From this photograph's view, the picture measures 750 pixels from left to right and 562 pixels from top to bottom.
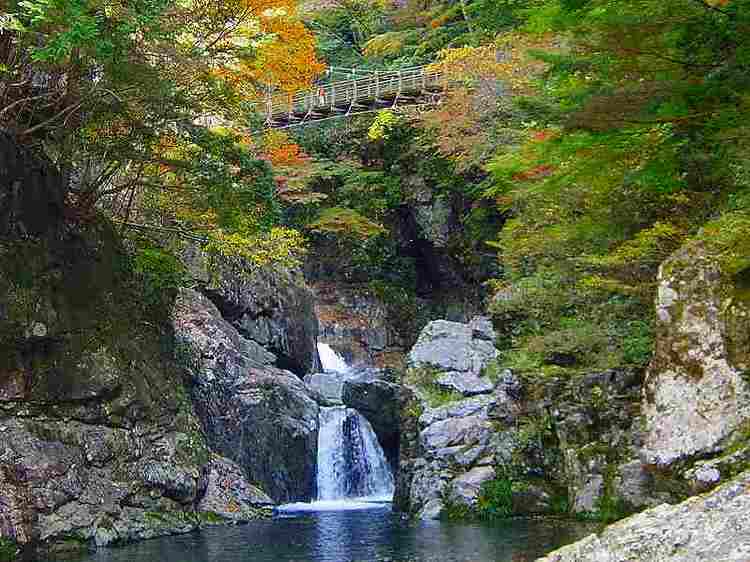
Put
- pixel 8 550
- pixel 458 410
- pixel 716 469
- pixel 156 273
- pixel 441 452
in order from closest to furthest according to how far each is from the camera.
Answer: pixel 716 469 < pixel 8 550 < pixel 156 273 < pixel 441 452 < pixel 458 410

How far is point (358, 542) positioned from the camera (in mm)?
12898

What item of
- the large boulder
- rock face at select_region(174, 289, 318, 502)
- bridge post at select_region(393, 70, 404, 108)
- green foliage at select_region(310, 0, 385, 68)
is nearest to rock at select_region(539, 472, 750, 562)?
the large boulder

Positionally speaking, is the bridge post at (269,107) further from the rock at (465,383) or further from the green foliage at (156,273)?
the rock at (465,383)

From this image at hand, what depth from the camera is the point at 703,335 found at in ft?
27.9

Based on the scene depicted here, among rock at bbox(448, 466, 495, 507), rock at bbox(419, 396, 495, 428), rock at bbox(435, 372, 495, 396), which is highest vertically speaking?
rock at bbox(435, 372, 495, 396)

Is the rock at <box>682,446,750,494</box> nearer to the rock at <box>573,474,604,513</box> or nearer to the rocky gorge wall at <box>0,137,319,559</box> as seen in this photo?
the rock at <box>573,474,604,513</box>

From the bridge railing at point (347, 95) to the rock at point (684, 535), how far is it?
2567cm

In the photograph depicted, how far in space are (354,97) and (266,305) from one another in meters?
10.8

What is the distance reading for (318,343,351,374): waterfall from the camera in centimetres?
2716

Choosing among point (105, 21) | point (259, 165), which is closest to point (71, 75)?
point (105, 21)

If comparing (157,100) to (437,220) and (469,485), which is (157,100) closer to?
(469,485)

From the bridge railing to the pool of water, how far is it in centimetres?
1734

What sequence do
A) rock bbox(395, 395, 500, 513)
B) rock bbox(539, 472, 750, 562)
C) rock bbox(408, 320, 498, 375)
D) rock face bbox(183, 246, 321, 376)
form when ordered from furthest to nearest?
1. rock face bbox(183, 246, 321, 376)
2. rock bbox(408, 320, 498, 375)
3. rock bbox(395, 395, 500, 513)
4. rock bbox(539, 472, 750, 562)

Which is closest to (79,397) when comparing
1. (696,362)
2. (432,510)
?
(432,510)
